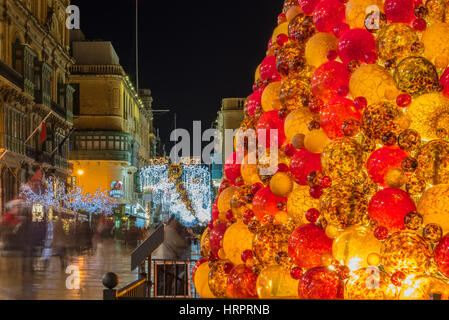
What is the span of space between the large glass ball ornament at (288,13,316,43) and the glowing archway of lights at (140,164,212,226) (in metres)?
43.1

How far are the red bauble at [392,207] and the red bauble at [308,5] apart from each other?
1.73m

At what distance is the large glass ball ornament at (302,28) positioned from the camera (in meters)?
4.59

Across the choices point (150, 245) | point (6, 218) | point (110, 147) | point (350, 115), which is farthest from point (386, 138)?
point (110, 147)

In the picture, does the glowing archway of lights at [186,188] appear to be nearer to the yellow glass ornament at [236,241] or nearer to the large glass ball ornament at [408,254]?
the yellow glass ornament at [236,241]

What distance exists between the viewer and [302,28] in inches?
182

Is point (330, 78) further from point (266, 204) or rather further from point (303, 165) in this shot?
point (266, 204)

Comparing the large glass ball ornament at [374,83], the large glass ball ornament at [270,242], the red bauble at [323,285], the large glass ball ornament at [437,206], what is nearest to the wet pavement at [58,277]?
the large glass ball ornament at [270,242]

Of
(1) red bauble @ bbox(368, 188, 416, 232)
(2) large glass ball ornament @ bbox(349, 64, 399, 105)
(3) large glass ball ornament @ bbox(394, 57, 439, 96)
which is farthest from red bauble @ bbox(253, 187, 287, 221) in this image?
(3) large glass ball ornament @ bbox(394, 57, 439, 96)

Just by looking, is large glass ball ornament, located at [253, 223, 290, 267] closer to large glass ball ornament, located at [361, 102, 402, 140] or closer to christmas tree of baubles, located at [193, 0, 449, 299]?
christmas tree of baubles, located at [193, 0, 449, 299]

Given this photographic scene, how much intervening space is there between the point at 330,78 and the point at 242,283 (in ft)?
5.82

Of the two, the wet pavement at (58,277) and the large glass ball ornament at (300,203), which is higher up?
the large glass ball ornament at (300,203)

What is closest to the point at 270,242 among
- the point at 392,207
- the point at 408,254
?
the point at 392,207

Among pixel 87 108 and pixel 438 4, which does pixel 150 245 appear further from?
pixel 87 108

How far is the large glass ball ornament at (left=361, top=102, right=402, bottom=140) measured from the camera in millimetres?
3715
